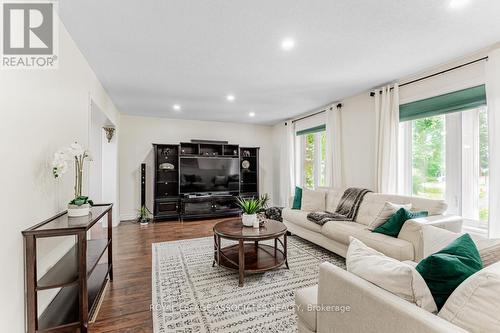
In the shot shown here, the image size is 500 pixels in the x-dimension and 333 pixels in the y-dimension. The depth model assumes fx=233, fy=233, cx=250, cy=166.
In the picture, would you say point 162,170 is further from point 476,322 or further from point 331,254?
point 476,322

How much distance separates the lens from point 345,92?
13.2 ft

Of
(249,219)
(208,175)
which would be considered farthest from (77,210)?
(208,175)

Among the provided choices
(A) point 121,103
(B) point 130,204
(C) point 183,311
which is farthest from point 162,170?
(C) point 183,311

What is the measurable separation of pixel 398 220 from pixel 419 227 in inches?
8.3

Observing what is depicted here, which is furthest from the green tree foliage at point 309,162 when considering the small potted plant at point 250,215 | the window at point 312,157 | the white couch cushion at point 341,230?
the small potted plant at point 250,215

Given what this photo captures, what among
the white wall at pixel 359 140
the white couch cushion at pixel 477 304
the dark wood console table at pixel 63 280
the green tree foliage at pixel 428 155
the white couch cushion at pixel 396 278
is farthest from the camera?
the white wall at pixel 359 140

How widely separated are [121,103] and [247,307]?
440cm

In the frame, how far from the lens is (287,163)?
6246mm

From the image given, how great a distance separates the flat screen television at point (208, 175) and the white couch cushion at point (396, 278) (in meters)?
4.97

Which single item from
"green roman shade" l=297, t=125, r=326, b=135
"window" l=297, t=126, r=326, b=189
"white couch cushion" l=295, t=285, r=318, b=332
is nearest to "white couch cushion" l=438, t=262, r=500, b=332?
"white couch cushion" l=295, t=285, r=318, b=332

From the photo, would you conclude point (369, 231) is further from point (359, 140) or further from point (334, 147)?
point (334, 147)

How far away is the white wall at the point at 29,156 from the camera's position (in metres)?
1.37

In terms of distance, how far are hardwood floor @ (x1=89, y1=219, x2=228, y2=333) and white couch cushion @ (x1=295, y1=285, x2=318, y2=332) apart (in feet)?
3.99

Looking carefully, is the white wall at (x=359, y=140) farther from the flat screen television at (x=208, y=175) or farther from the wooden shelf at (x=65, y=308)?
the wooden shelf at (x=65, y=308)
